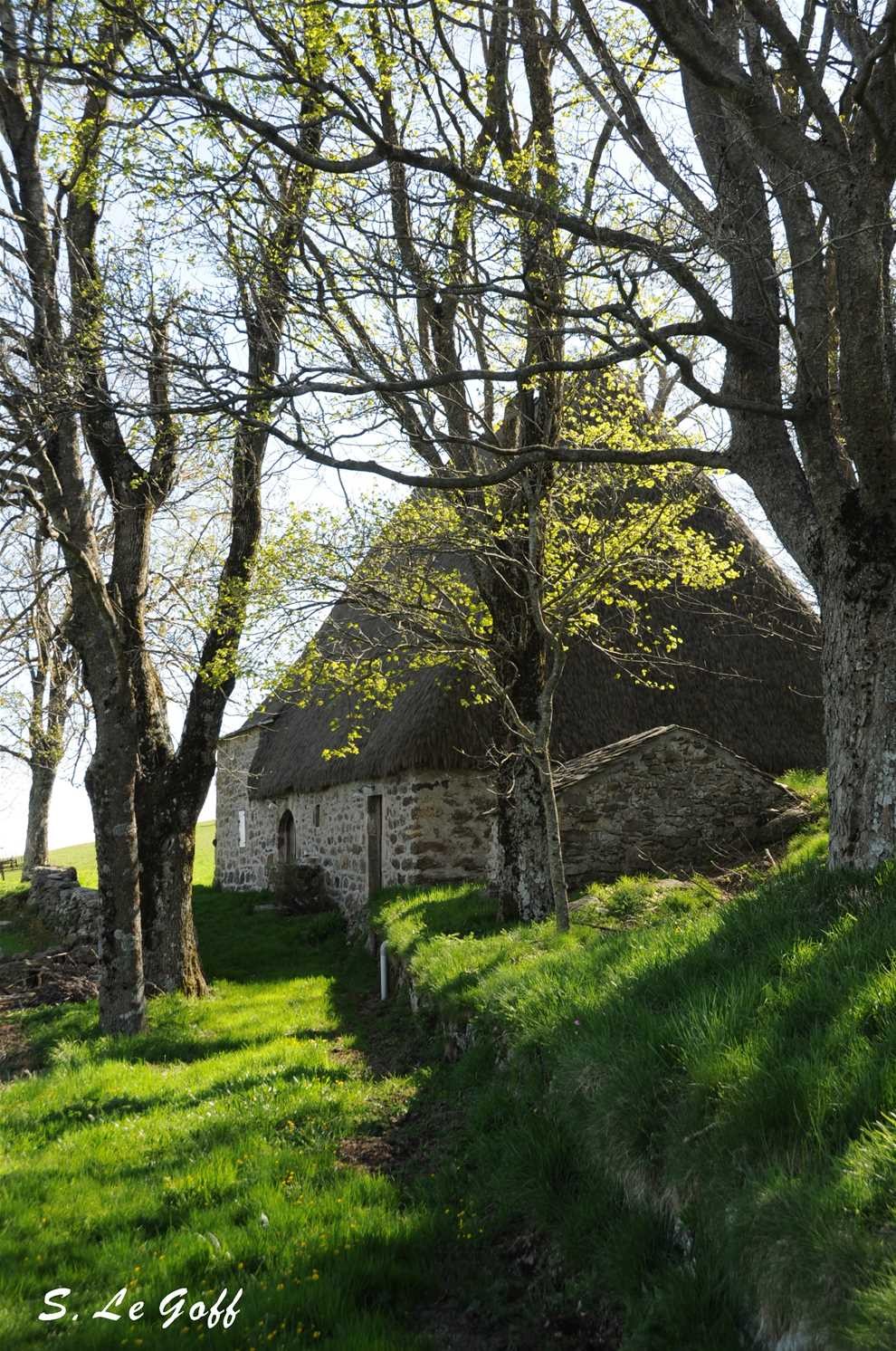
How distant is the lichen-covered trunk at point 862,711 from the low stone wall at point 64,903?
923 cm

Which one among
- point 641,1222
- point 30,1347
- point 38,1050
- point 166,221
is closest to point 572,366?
point 166,221

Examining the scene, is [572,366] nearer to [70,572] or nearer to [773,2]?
[773,2]

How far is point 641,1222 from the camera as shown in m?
3.26

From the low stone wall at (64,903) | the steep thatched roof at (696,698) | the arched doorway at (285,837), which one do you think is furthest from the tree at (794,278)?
the arched doorway at (285,837)

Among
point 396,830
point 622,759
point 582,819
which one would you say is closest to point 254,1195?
point 582,819

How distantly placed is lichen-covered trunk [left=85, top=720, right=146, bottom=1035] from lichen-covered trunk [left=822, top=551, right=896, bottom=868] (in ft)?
19.2

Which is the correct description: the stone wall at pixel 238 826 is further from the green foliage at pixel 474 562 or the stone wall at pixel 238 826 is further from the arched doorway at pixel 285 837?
the green foliage at pixel 474 562

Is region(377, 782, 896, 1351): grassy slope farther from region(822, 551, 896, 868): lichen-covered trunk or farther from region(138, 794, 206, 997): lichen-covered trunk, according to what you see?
region(138, 794, 206, 997): lichen-covered trunk

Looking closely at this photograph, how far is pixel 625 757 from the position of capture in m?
Answer: 10.0

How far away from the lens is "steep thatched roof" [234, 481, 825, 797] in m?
12.9

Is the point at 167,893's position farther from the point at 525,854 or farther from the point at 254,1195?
the point at 254,1195

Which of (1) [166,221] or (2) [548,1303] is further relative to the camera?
(1) [166,221]

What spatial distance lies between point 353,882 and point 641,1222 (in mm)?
12142

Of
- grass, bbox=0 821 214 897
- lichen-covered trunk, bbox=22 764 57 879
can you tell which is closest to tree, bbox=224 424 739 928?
grass, bbox=0 821 214 897
